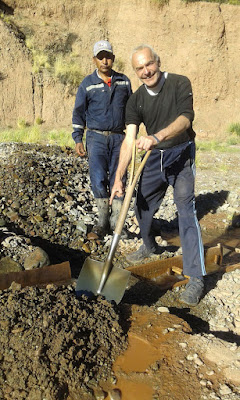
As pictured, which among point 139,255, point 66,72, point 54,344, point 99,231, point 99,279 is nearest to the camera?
point 54,344

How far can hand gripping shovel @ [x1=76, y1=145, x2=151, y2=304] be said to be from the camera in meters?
3.48

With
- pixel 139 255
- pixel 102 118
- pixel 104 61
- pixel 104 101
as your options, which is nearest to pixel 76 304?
pixel 139 255

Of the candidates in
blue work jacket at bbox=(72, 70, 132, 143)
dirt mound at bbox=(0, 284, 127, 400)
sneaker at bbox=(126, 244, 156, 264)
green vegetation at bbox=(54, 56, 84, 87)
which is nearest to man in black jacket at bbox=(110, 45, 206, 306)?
sneaker at bbox=(126, 244, 156, 264)

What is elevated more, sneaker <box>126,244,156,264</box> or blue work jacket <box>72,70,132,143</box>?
blue work jacket <box>72,70,132,143</box>

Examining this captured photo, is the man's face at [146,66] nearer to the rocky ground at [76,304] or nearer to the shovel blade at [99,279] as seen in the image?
the shovel blade at [99,279]

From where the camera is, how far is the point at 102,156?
5.31 m

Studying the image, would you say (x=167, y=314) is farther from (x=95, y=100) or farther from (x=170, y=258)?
(x=95, y=100)

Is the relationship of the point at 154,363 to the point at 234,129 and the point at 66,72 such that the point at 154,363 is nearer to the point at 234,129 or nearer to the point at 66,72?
the point at 234,129

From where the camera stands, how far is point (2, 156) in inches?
318

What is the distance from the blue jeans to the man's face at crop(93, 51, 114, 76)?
78 centimetres

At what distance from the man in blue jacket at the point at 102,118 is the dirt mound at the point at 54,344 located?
94.1 inches

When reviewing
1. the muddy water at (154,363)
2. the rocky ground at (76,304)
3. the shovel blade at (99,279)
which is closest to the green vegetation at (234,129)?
the rocky ground at (76,304)

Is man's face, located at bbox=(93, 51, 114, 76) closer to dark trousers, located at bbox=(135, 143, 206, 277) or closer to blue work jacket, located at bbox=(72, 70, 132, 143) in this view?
blue work jacket, located at bbox=(72, 70, 132, 143)

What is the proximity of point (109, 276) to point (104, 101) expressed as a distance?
252 cm
